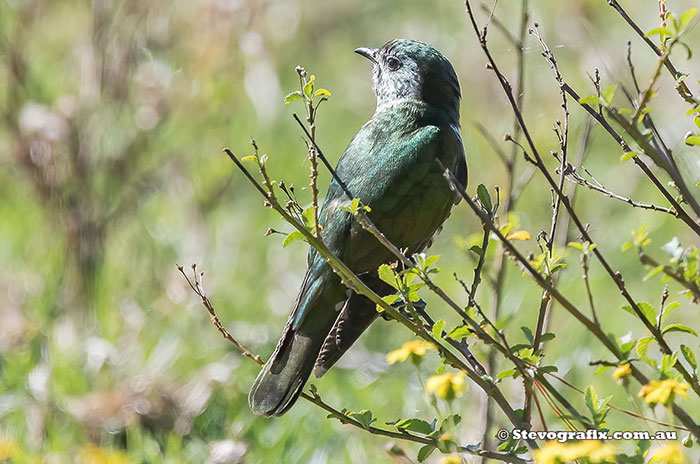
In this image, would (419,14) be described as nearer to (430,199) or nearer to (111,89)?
(111,89)

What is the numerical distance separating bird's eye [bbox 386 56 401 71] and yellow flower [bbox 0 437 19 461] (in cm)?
192

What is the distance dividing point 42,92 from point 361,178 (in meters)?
3.20

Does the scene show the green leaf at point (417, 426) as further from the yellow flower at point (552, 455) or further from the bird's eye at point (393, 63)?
the bird's eye at point (393, 63)

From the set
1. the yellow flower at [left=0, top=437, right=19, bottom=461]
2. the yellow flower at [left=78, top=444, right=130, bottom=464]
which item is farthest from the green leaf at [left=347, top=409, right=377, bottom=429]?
the yellow flower at [left=0, top=437, right=19, bottom=461]

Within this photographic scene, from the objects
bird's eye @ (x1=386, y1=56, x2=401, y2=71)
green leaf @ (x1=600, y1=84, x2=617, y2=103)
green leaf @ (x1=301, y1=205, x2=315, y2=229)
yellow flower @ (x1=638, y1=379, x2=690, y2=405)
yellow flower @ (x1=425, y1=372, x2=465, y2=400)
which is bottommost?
yellow flower @ (x1=425, y1=372, x2=465, y2=400)

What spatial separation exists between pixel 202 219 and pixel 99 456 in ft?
6.76

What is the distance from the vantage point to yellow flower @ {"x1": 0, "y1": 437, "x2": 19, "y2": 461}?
337 centimetres

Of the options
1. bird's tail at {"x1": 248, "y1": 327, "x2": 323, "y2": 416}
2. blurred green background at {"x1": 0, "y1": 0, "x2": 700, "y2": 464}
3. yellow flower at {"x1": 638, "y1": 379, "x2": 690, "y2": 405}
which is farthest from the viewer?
blurred green background at {"x1": 0, "y1": 0, "x2": 700, "y2": 464}

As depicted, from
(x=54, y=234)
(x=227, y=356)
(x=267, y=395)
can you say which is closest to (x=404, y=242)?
(x=267, y=395)

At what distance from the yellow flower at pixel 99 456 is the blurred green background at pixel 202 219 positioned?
0.02 metres

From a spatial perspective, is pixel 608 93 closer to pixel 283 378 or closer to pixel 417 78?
pixel 283 378

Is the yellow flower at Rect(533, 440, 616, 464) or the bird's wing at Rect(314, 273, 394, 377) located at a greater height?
the bird's wing at Rect(314, 273, 394, 377)

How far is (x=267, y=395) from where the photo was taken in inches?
114

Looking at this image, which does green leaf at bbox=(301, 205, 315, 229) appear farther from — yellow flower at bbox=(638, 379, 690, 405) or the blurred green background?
the blurred green background
